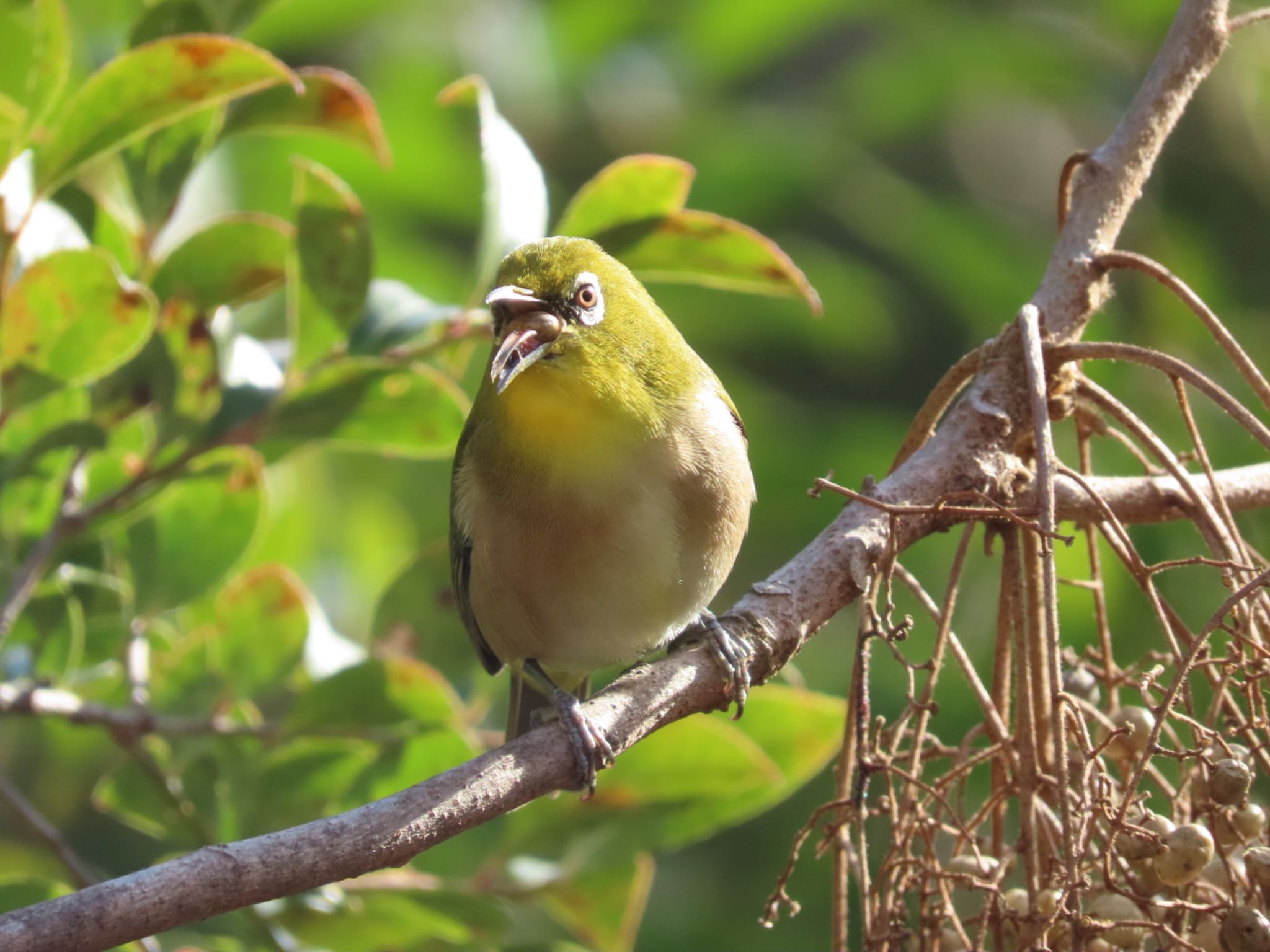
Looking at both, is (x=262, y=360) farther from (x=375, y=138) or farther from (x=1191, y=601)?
(x=1191, y=601)

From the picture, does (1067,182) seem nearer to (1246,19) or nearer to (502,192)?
(1246,19)

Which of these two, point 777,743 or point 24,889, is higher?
point 777,743

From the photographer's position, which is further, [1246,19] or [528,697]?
[528,697]

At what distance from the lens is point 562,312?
3.20 meters

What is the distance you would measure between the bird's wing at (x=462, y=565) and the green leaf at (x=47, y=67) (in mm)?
1178

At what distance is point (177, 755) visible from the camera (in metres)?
3.21

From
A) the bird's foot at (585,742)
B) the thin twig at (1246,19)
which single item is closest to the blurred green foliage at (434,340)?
the bird's foot at (585,742)

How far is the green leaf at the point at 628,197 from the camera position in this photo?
10.6ft

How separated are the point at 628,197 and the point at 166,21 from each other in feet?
3.53

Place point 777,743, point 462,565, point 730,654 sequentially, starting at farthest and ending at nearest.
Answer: point 462,565 < point 777,743 < point 730,654

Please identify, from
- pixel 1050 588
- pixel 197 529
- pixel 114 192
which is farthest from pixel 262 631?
pixel 1050 588

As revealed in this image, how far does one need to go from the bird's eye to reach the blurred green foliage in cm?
16

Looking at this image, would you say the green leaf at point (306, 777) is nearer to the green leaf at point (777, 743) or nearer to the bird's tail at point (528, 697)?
the bird's tail at point (528, 697)

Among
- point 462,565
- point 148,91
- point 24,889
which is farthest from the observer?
point 462,565
